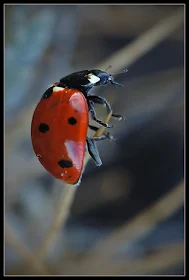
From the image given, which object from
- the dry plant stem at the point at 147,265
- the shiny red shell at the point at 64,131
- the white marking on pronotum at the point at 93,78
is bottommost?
the dry plant stem at the point at 147,265

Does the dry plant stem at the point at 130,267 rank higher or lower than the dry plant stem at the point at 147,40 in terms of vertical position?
lower

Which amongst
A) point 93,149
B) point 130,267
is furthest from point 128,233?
point 93,149

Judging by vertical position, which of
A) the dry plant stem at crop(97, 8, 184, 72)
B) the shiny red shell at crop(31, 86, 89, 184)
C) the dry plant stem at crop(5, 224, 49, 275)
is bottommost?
the dry plant stem at crop(5, 224, 49, 275)

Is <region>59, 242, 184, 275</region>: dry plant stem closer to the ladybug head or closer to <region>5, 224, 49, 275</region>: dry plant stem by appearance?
<region>5, 224, 49, 275</region>: dry plant stem

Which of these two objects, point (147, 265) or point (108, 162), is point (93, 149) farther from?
point (147, 265)

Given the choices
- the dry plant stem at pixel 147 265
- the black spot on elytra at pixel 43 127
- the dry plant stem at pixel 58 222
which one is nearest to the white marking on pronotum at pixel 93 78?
the black spot on elytra at pixel 43 127

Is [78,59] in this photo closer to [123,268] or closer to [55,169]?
[55,169]

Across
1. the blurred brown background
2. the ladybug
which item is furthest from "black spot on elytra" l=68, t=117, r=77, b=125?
the blurred brown background

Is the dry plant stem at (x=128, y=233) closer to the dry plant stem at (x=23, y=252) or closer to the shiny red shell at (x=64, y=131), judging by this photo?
the dry plant stem at (x=23, y=252)
